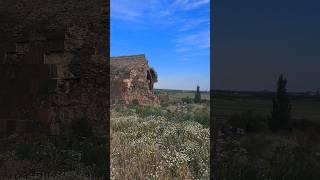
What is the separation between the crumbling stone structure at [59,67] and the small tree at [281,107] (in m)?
2.96

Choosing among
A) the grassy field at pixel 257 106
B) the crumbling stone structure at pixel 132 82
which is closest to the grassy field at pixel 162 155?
the grassy field at pixel 257 106

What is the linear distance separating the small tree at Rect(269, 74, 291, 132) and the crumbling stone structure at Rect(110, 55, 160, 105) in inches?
587

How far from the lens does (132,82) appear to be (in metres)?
21.5

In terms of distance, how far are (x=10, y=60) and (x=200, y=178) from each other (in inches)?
159

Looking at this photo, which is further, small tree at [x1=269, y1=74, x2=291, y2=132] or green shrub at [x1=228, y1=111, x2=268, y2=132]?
green shrub at [x1=228, y1=111, x2=268, y2=132]

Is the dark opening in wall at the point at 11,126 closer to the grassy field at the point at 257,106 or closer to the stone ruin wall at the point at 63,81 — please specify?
the stone ruin wall at the point at 63,81

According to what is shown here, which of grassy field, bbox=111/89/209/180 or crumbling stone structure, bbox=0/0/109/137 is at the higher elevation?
crumbling stone structure, bbox=0/0/109/137

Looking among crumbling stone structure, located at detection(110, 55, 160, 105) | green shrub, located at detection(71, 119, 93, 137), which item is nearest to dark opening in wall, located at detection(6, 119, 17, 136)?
green shrub, located at detection(71, 119, 93, 137)

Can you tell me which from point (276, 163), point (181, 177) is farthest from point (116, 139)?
point (276, 163)

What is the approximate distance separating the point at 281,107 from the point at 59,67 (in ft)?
12.5

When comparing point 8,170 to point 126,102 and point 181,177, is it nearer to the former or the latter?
point 181,177

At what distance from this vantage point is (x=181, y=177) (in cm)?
627

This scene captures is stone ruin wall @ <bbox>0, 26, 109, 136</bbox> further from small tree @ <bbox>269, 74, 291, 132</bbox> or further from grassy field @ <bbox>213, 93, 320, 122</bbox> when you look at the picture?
small tree @ <bbox>269, 74, 291, 132</bbox>

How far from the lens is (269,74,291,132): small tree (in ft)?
18.7
